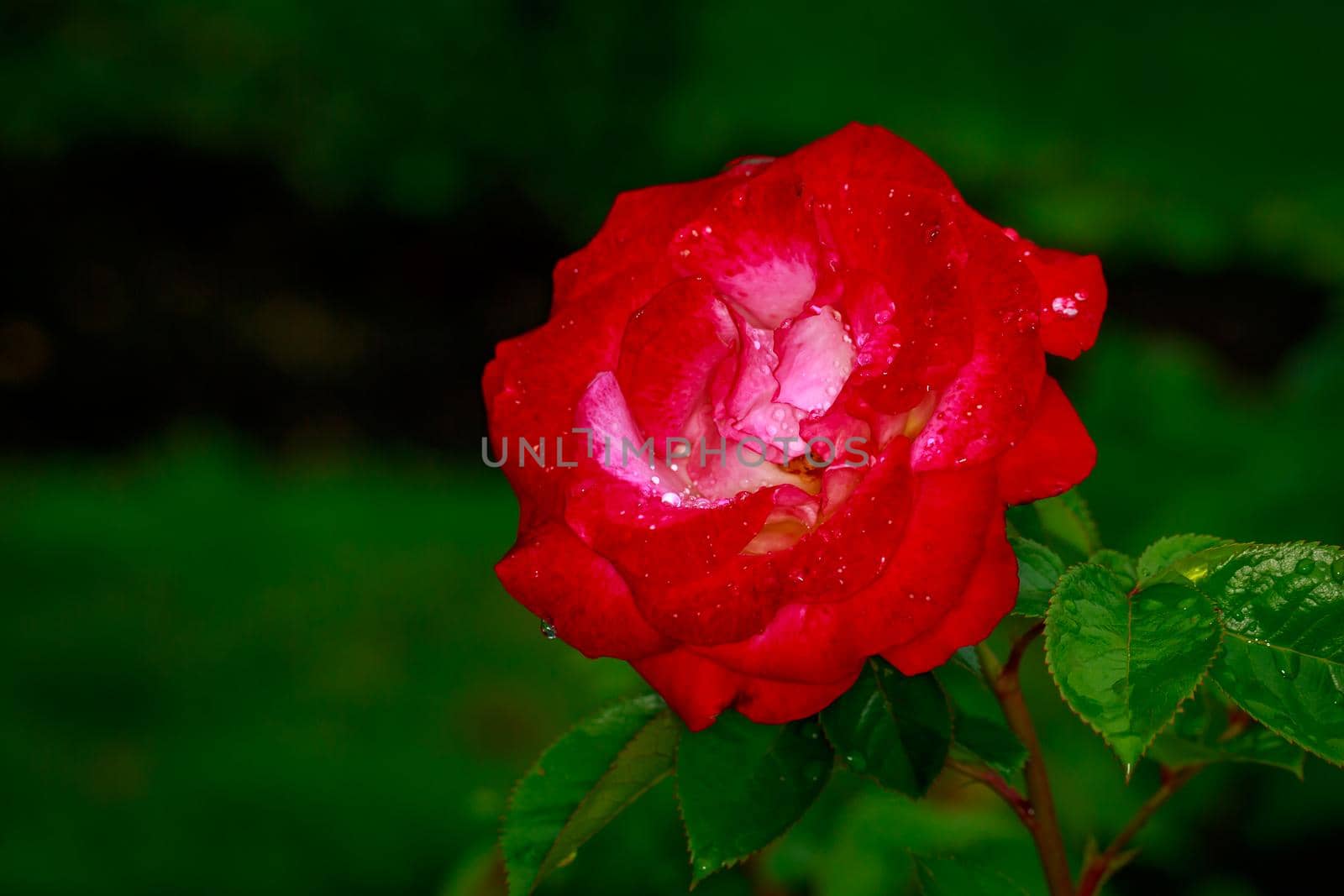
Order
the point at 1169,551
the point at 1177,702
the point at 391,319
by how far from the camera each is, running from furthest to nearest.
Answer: the point at 391,319
the point at 1169,551
the point at 1177,702

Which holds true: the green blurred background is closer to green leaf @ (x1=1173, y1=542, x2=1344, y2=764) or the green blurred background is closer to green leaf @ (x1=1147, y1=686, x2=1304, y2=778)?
green leaf @ (x1=1147, y1=686, x2=1304, y2=778)

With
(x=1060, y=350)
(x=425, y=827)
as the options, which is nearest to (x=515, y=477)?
(x=1060, y=350)

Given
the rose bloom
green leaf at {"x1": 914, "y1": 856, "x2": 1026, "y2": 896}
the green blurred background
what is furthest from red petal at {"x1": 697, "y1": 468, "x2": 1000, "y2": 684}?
the green blurred background

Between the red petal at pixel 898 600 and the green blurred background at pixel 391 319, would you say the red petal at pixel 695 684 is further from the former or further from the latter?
the green blurred background at pixel 391 319

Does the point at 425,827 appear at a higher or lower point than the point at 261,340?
lower

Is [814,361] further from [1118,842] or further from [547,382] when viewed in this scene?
[1118,842]

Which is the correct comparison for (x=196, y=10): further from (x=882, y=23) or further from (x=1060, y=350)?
(x=1060, y=350)

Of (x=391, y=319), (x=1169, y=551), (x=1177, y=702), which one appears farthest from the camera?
(x=391, y=319)

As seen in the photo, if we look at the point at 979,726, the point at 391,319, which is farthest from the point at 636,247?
the point at 391,319
